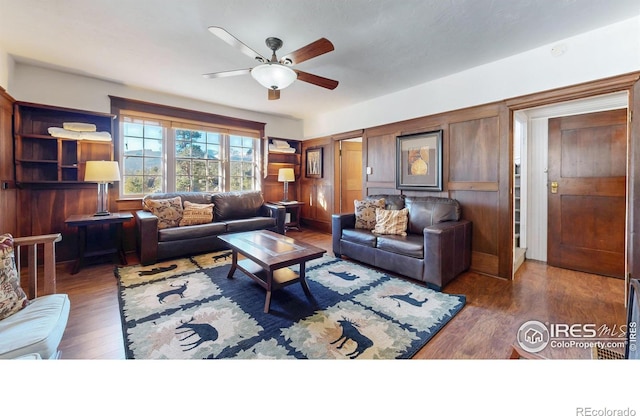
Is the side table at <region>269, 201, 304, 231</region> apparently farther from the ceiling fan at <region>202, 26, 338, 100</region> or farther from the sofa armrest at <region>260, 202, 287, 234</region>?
the ceiling fan at <region>202, 26, 338, 100</region>

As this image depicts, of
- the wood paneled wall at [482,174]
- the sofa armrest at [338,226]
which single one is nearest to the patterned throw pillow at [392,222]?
the sofa armrest at [338,226]

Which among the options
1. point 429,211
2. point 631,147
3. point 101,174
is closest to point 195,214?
point 101,174

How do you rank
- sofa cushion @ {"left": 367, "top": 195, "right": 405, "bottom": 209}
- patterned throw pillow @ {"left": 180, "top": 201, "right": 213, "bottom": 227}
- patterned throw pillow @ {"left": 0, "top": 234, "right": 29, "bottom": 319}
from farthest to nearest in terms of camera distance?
patterned throw pillow @ {"left": 180, "top": 201, "right": 213, "bottom": 227} < sofa cushion @ {"left": 367, "top": 195, "right": 405, "bottom": 209} < patterned throw pillow @ {"left": 0, "top": 234, "right": 29, "bottom": 319}

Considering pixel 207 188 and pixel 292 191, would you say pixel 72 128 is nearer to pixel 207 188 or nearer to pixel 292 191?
pixel 207 188

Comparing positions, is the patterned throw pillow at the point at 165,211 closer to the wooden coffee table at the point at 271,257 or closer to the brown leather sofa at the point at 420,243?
the wooden coffee table at the point at 271,257

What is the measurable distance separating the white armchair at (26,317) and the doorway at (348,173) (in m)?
4.14

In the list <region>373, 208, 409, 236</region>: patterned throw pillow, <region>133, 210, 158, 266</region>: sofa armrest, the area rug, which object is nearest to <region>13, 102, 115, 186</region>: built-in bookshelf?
<region>133, 210, 158, 266</region>: sofa armrest

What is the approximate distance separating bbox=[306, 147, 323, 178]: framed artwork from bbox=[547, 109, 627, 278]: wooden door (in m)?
3.72

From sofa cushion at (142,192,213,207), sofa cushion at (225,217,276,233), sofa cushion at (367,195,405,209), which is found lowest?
sofa cushion at (225,217,276,233)

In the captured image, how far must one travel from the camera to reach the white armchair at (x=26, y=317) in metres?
1.00

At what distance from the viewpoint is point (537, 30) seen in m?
2.15

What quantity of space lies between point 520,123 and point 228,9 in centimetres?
375

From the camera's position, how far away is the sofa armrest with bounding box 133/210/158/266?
2.98 meters
